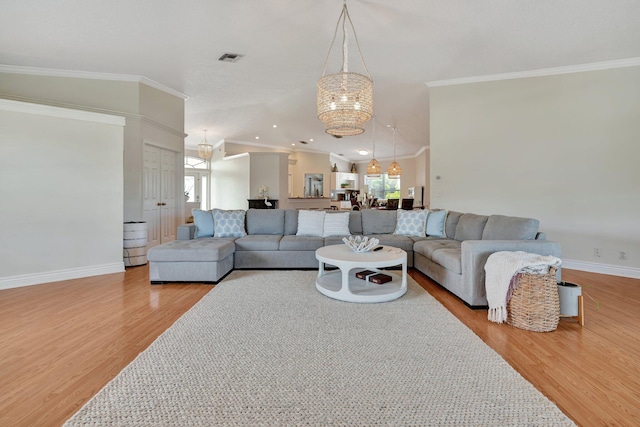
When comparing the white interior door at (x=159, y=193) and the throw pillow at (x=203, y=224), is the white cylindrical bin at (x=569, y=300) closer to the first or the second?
the throw pillow at (x=203, y=224)

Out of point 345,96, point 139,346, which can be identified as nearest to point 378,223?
point 345,96

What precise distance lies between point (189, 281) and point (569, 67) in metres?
6.21

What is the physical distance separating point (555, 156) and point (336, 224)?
11.7 ft

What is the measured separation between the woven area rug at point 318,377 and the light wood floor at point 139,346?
0.56 ft

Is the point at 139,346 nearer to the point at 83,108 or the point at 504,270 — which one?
the point at 504,270

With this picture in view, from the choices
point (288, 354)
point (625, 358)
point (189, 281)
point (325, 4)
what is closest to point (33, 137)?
point (189, 281)

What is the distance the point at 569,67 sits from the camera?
189 inches

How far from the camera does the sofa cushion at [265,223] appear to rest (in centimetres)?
514

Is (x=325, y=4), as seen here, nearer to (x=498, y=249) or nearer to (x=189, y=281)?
(x=498, y=249)

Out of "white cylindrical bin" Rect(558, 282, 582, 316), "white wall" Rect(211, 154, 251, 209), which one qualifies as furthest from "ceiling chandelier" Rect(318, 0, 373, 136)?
"white wall" Rect(211, 154, 251, 209)

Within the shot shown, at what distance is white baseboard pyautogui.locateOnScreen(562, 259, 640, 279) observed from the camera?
445 cm

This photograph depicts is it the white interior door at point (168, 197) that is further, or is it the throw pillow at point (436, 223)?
the white interior door at point (168, 197)

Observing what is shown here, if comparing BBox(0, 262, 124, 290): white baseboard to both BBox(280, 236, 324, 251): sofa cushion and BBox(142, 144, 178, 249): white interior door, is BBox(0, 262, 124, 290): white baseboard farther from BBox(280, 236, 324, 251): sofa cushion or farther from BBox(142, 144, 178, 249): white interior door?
BBox(280, 236, 324, 251): sofa cushion

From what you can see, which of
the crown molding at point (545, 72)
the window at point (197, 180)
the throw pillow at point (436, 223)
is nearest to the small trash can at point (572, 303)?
the throw pillow at point (436, 223)
